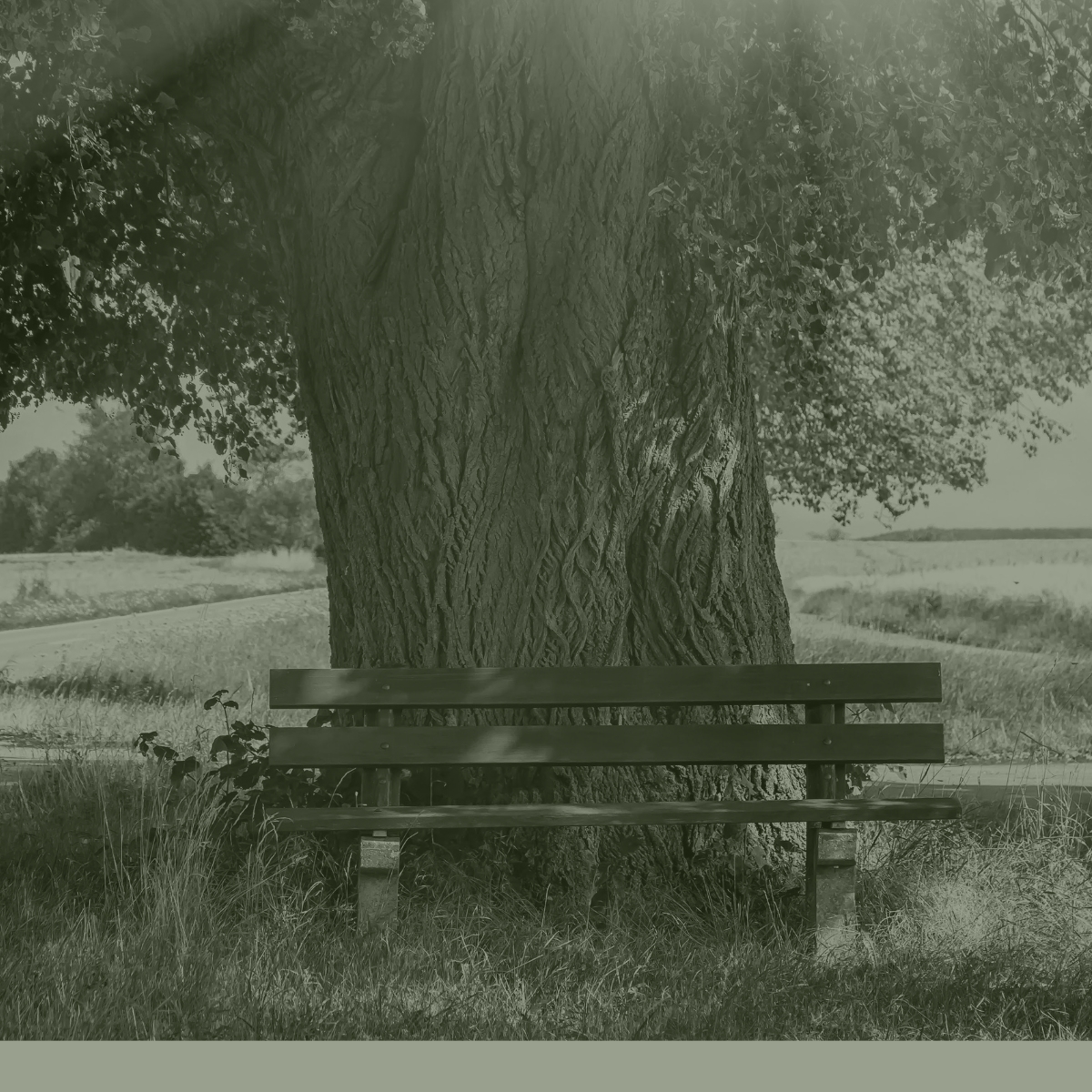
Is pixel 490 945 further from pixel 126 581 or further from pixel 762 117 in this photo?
pixel 126 581

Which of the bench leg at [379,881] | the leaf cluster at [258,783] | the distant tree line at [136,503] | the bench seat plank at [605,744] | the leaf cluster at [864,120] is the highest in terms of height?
the leaf cluster at [864,120]

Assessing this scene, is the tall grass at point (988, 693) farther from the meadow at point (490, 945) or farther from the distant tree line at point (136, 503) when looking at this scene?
the distant tree line at point (136, 503)

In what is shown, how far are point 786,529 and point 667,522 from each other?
9.63 meters

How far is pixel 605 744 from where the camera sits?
4.23m

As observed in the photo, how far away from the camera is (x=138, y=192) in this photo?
7016mm

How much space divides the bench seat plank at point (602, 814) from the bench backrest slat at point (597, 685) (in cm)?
31

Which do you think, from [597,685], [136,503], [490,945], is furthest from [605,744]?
[136,503]

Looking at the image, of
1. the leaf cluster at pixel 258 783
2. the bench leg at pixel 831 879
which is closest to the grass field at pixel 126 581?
the leaf cluster at pixel 258 783

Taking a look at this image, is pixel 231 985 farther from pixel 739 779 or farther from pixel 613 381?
pixel 613 381

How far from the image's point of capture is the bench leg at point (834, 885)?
4.26 meters

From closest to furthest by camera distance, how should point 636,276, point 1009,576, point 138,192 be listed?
1. point 636,276
2. point 138,192
3. point 1009,576

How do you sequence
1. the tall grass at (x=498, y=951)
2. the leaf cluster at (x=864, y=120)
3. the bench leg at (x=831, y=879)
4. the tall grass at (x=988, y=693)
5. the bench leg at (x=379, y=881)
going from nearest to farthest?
the tall grass at (x=498, y=951) < the bench leg at (x=379, y=881) < the bench leg at (x=831, y=879) < the leaf cluster at (x=864, y=120) < the tall grass at (x=988, y=693)

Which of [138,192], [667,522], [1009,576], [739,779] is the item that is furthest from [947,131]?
[1009,576]

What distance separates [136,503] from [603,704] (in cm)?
1065
